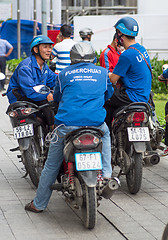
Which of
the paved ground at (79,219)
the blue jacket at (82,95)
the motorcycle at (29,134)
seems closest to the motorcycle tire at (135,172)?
the paved ground at (79,219)

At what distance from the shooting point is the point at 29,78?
6832 millimetres

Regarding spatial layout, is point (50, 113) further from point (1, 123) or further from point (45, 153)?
point (1, 123)

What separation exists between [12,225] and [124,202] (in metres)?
1.46

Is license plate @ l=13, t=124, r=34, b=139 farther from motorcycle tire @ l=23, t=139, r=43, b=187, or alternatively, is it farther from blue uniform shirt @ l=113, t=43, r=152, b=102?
blue uniform shirt @ l=113, t=43, r=152, b=102

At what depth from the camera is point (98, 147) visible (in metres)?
5.45

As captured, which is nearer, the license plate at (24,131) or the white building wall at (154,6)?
A: the license plate at (24,131)

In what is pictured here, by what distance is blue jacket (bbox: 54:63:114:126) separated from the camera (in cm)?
548

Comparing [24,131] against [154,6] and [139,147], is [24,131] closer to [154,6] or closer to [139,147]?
[139,147]

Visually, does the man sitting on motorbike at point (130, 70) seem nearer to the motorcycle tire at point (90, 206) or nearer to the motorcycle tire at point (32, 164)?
the motorcycle tire at point (32, 164)

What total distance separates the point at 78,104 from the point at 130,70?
1.45 meters

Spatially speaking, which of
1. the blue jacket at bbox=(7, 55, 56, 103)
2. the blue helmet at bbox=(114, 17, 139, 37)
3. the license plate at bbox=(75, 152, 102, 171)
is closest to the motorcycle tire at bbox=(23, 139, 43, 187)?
the blue jacket at bbox=(7, 55, 56, 103)

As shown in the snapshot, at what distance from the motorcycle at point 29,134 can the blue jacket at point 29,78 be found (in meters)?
0.14

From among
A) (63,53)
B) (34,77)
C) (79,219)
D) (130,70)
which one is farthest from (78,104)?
(63,53)

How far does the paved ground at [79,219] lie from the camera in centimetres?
529
